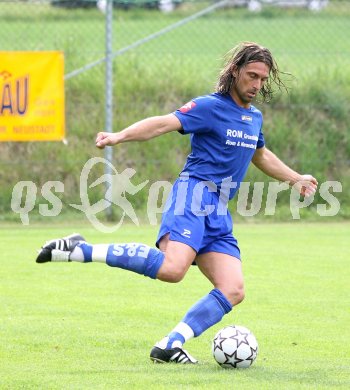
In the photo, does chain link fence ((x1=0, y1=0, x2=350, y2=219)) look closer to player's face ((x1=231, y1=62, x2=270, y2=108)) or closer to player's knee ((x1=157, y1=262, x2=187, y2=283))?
player's face ((x1=231, y1=62, x2=270, y2=108))

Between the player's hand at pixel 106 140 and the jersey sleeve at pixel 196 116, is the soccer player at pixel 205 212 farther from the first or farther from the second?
the player's hand at pixel 106 140

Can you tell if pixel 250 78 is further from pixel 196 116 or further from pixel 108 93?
pixel 108 93

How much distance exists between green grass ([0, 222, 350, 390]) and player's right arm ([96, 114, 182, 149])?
1.26 m

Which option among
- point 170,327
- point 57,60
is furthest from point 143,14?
point 170,327

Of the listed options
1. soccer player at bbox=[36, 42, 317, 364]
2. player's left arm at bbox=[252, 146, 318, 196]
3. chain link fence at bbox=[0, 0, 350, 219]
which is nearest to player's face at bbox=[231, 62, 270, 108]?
soccer player at bbox=[36, 42, 317, 364]

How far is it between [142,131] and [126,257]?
0.73m

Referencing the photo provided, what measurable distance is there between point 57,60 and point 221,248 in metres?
7.40

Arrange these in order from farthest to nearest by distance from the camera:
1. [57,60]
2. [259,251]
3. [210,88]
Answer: [210,88]
[57,60]
[259,251]

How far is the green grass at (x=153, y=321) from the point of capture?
5559 mm

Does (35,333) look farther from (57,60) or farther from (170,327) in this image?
(57,60)

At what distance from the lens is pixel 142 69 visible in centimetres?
1530

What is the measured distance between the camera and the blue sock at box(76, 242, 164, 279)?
231 inches

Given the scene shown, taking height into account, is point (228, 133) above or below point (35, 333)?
above

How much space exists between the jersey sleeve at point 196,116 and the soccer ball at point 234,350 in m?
1.20
